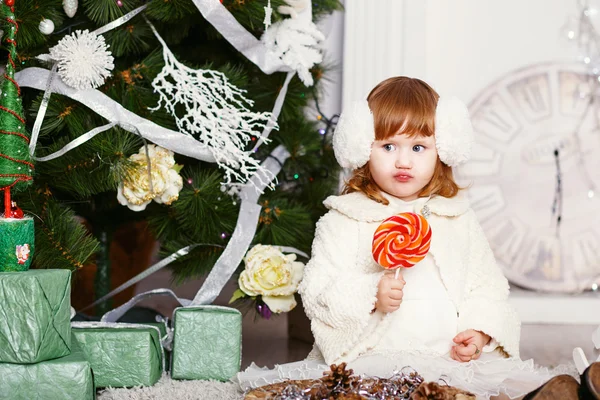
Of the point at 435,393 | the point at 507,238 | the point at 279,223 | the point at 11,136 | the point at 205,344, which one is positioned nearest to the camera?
the point at 435,393

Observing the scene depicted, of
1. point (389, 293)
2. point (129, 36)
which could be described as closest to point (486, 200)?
point (389, 293)

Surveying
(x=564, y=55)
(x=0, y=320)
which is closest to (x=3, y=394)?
(x=0, y=320)

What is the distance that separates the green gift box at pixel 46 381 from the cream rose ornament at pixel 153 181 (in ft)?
1.72

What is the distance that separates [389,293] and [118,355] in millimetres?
719

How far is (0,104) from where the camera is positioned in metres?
1.71

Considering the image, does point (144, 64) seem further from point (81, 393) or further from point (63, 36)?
point (81, 393)

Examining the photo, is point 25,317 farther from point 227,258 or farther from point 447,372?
point 447,372

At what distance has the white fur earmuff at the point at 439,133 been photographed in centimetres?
187

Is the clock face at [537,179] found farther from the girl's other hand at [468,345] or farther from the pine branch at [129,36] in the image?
the pine branch at [129,36]

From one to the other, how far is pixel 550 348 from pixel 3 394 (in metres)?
1.93

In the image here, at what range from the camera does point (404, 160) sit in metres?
1.86

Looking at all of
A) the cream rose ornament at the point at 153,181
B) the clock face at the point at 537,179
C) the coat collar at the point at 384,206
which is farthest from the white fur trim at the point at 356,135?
the clock face at the point at 537,179

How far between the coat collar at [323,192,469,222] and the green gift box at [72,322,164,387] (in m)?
0.63

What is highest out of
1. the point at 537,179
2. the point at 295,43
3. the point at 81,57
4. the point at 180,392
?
the point at 295,43
